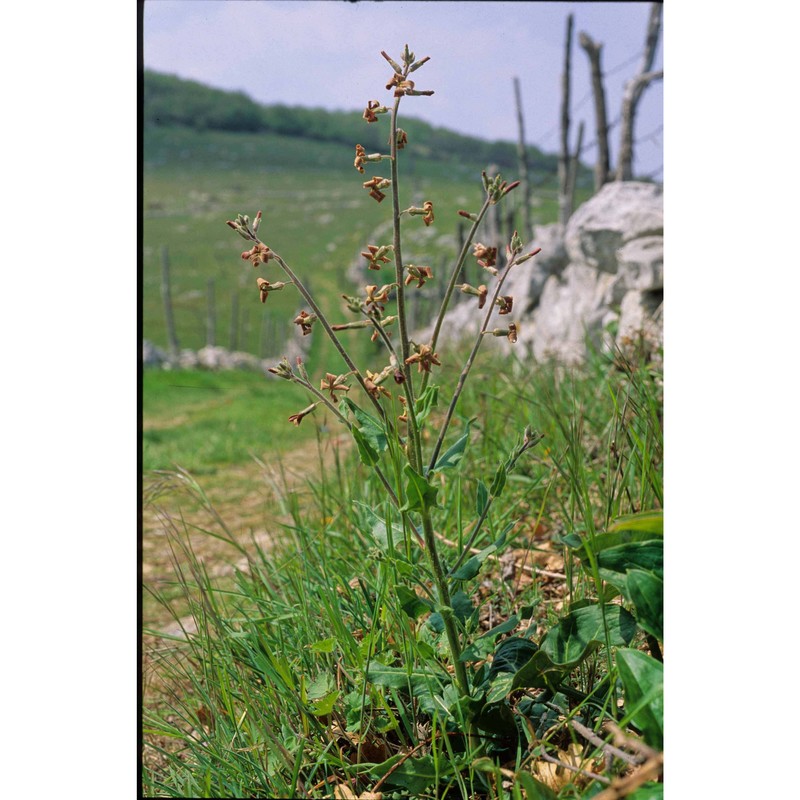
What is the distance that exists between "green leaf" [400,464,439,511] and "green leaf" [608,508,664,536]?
0.22 m

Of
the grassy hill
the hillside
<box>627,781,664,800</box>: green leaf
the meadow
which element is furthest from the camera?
the grassy hill

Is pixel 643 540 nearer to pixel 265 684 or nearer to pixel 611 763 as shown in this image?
pixel 611 763

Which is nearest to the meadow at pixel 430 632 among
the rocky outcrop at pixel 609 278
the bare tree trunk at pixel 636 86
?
the rocky outcrop at pixel 609 278

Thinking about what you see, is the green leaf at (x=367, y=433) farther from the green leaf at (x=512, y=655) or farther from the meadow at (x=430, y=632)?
the green leaf at (x=512, y=655)

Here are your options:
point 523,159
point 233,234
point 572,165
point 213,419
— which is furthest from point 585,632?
point 233,234

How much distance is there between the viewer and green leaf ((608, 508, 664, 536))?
734 millimetres

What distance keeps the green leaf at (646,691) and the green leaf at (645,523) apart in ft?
0.44

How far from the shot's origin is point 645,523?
0.74 meters

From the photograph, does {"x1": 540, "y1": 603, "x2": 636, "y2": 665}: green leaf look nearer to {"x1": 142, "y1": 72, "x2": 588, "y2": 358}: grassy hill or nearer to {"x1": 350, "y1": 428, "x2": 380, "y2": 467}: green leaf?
{"x1": 350, "y1": 428, "x2": 380, "y2": 467}: green leaf

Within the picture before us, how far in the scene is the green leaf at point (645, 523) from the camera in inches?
28.9

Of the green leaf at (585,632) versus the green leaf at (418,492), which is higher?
the green leaf at (418,492)

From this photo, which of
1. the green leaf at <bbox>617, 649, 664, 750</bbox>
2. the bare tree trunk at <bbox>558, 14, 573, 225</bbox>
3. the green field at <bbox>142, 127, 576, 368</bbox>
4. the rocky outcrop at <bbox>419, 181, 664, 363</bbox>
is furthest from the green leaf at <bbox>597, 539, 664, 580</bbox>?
the green field at <bbox>142, 127, 576, 368</bbox>

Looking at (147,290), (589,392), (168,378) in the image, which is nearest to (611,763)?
(589,392)
